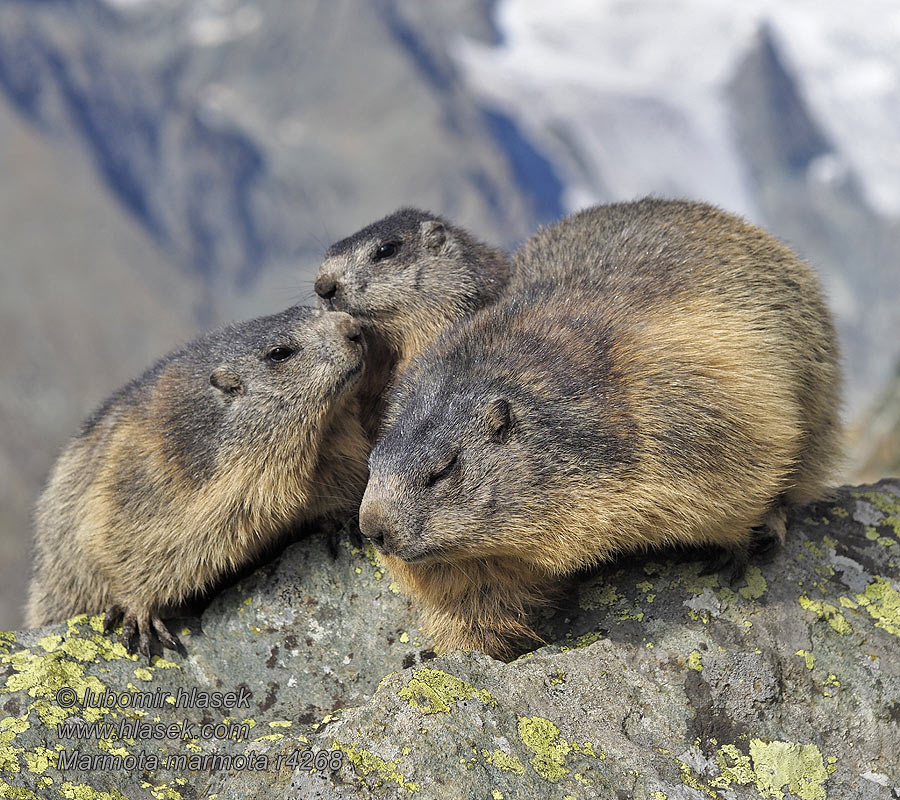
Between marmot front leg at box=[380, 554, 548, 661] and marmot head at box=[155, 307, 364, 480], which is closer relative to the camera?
marmot front leg at box=[380, 554, 548, 661]

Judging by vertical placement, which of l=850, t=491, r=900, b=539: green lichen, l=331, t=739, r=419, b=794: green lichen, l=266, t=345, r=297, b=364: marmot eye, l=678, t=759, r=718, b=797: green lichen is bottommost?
l=850, t=491, r=900, b=539: green lichen

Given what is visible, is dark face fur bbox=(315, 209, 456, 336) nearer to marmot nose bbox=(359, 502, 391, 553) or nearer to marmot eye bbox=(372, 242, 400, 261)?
marmot eye bbox=(372, 242, 400, 261)

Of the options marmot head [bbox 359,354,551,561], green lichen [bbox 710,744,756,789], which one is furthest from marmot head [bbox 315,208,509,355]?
green lichen [bbox 710,744,756,789]

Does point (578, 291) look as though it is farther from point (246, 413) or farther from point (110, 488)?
point (110, 488)

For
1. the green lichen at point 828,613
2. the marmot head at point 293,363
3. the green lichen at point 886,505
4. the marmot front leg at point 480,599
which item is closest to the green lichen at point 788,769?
the green lichen at point 828,613

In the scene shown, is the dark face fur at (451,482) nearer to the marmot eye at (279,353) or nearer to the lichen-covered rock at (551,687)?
the lichen-covered rock at (551,687)

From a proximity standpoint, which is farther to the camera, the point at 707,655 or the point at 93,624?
the point at 93,624

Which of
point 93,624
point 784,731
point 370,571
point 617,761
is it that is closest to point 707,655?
point 784,731
